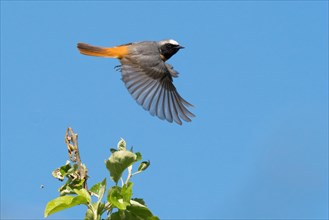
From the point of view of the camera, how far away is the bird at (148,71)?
25.3ft

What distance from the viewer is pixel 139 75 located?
797 cm

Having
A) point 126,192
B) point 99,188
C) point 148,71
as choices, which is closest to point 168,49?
point 148,71

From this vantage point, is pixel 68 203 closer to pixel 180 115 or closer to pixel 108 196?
pixel 108 196

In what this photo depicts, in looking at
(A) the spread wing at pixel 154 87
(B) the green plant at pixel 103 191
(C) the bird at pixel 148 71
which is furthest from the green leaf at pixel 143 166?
(C) the bird at pixel 148 71

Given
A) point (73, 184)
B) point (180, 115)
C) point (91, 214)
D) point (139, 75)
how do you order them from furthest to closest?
point (139, 75) → point (180, 115) → point (73, 184) → point (91, 214)

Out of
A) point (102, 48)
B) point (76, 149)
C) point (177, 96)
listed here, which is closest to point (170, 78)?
point (177, 96)

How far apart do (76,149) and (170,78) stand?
541cm

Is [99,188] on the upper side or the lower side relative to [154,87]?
lower

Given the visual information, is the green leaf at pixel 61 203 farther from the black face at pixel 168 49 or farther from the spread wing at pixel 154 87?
the black face at pixel 168 49

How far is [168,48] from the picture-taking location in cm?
858

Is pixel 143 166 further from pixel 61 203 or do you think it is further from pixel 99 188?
pixel 61 203

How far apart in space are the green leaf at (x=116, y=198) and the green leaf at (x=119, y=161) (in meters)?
0.09

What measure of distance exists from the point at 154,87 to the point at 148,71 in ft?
0.68

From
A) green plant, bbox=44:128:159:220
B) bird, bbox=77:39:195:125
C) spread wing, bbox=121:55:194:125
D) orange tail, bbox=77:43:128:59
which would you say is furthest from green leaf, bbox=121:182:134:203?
orange tail, bbox=77:43:128:59
